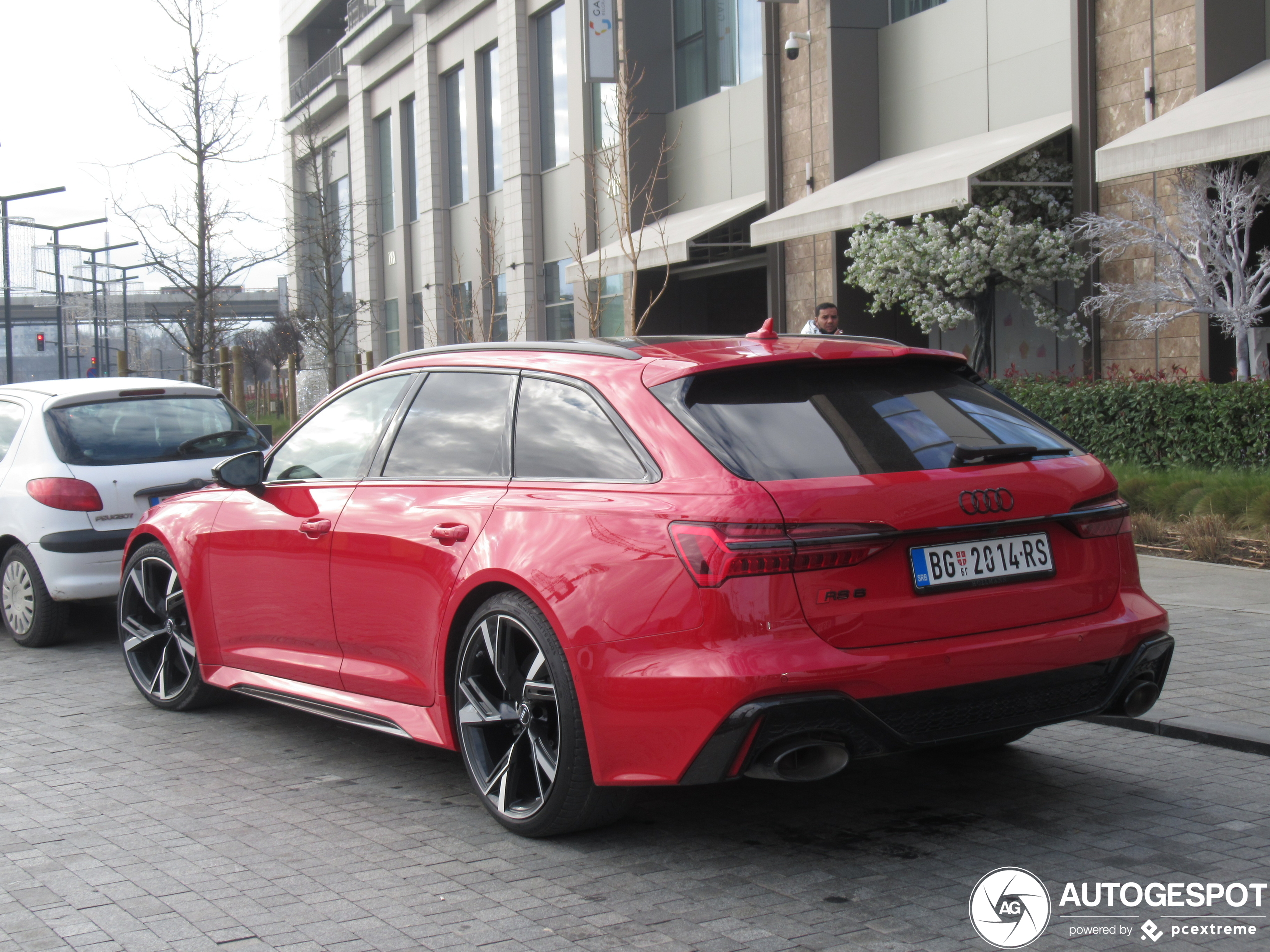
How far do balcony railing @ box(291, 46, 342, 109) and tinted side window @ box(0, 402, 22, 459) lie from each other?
39008mm

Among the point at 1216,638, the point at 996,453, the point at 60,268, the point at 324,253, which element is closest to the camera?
the point at 996,453

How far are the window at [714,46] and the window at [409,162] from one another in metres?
16.0

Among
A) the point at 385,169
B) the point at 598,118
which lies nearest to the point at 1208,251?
the point at 598,118

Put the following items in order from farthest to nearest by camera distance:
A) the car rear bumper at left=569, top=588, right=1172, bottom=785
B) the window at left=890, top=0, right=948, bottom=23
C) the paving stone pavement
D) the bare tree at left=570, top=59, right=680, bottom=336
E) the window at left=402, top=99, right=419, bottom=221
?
the window at left=402, top=99, right=419, bottom=221 → the bare tree at left=570, top=59, right=680, bottom=336 → the window at left=890, top=0, right=948, bottom=23 → the paving stone pavement → the car rear bumper at left=569, top=588, right=1172, bottom=785

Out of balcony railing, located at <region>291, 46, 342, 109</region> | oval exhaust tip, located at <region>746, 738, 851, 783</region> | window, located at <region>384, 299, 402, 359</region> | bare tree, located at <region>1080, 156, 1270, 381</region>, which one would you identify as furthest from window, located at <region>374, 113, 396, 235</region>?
oval exhaust tip, located at <region>746, 738, 851, 783</region>

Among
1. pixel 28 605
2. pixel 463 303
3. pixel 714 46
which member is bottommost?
pixel 28 605

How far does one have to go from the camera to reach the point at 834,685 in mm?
3836

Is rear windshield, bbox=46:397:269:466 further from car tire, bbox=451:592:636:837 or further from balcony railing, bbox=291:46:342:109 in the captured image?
balcony railing, bbox=291:46:342:109

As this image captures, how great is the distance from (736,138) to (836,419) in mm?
21203

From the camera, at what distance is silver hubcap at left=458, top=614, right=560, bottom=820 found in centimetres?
442

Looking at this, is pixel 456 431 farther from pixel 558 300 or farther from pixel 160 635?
pixel 558 300

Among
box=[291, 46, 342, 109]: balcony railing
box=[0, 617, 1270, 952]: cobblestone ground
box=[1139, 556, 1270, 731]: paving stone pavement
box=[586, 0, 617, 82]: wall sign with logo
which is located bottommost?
box=[0, 617, 1270, 952]: cobblestone ground

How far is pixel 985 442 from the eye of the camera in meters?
4.38

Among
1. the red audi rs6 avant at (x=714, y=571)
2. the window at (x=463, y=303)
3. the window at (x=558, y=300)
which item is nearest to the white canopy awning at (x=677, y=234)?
the window at (x=558, y=300)
